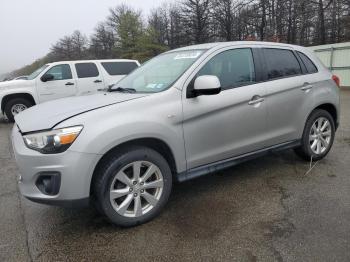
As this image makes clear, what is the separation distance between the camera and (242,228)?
3178 millimetres

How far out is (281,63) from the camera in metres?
4.41

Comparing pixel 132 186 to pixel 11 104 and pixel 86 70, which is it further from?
pixel 11 104

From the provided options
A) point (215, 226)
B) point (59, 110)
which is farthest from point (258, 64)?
point (59, 110)

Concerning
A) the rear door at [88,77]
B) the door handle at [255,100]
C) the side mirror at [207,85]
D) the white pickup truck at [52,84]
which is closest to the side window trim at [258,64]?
the door handle at [255,100]

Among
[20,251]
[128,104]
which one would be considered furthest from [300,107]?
[20,251]

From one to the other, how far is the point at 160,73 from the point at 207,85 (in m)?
0.80

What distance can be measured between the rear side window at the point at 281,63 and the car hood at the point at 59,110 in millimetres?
1829

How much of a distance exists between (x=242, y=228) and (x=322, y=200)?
3.66ft

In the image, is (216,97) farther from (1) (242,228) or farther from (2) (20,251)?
(2) (20,251)

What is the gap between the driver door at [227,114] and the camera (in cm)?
347

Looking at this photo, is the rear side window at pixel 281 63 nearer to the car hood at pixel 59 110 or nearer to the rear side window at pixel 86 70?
the car hood at pixel 59 110

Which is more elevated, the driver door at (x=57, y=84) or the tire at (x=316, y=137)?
the driver door at (x=57, y=84)

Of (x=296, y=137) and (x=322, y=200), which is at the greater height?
(x=296, y=137)

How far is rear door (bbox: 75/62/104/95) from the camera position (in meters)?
10.7
